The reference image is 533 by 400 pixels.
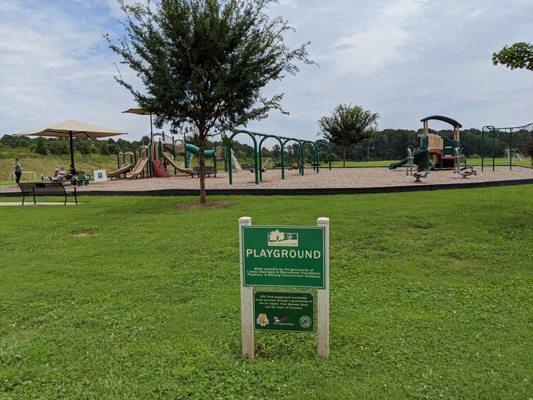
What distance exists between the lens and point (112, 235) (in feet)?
26.6

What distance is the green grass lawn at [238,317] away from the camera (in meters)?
2.92

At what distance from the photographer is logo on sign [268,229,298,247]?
3.09 metres

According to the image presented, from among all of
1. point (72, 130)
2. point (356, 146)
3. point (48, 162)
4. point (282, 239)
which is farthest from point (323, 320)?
point (356, 146)

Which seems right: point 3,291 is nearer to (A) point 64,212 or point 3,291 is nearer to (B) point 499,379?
(B) point 499,379

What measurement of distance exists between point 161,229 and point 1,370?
17.5 feet

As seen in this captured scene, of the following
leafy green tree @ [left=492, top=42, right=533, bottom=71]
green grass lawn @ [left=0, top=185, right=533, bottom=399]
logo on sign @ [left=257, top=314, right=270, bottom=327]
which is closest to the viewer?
green grass lawn @ [left=0, top=185, right=533, bottom=399]

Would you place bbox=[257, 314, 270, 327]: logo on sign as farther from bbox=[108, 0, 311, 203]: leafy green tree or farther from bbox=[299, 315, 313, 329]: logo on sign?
bbox=[108, 0, 311, 203]: leafy green tree

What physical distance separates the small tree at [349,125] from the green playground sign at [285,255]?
35915 millimetres

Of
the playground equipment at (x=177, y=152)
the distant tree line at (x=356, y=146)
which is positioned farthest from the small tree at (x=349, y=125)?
the playground equipment at (x=177, y=152)

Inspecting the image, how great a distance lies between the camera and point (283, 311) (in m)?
3.28

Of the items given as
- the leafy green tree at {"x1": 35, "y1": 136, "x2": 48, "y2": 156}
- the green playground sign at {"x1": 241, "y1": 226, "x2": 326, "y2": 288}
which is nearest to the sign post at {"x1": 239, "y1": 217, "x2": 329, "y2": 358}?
the green playground sign at {"x1": 241, "y1": 226, "x2": 326, "y2": 288}

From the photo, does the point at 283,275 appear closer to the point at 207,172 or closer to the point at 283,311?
the point at 283,311

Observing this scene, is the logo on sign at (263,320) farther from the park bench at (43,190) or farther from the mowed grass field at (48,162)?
the mowed grass field at (48,162)

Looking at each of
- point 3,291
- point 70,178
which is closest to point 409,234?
point 3,291
